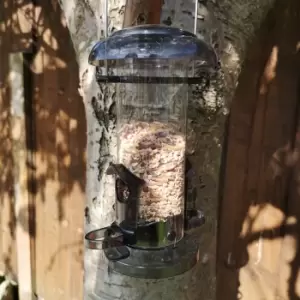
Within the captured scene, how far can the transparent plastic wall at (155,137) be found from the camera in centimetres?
99

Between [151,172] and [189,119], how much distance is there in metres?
0.18

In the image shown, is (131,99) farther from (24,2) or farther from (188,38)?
(24,2)

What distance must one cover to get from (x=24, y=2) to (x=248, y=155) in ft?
4.40

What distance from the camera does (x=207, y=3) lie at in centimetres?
107

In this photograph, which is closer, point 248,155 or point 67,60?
point 248,155

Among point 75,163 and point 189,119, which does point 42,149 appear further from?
point 189,119

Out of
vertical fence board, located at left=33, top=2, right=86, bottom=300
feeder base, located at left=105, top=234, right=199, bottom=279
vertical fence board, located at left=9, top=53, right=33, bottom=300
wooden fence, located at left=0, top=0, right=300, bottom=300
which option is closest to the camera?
feeder base, located at left=105, top=234, right=199, bottom=279

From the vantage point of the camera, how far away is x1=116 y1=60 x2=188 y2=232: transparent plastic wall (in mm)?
994

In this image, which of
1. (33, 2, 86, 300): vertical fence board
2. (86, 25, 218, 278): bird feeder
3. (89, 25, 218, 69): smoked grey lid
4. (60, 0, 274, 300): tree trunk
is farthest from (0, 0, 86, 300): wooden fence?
(89, 25, 218, 69): smoked grey lid

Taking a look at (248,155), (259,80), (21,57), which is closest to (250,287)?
(248,155)

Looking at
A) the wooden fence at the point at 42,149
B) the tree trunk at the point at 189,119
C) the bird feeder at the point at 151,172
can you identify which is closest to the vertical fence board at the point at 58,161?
the wooden fence at the point at 42,149

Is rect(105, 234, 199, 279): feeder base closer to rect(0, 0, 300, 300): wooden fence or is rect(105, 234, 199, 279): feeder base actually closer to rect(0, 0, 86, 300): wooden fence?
rect(0, 0, 300, 300): wooden fence

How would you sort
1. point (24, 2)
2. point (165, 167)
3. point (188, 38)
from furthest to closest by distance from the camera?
point (24, 2)
point (165, 167)
point (188, 38)

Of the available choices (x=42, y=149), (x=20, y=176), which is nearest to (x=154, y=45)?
(x=42, y=149)
